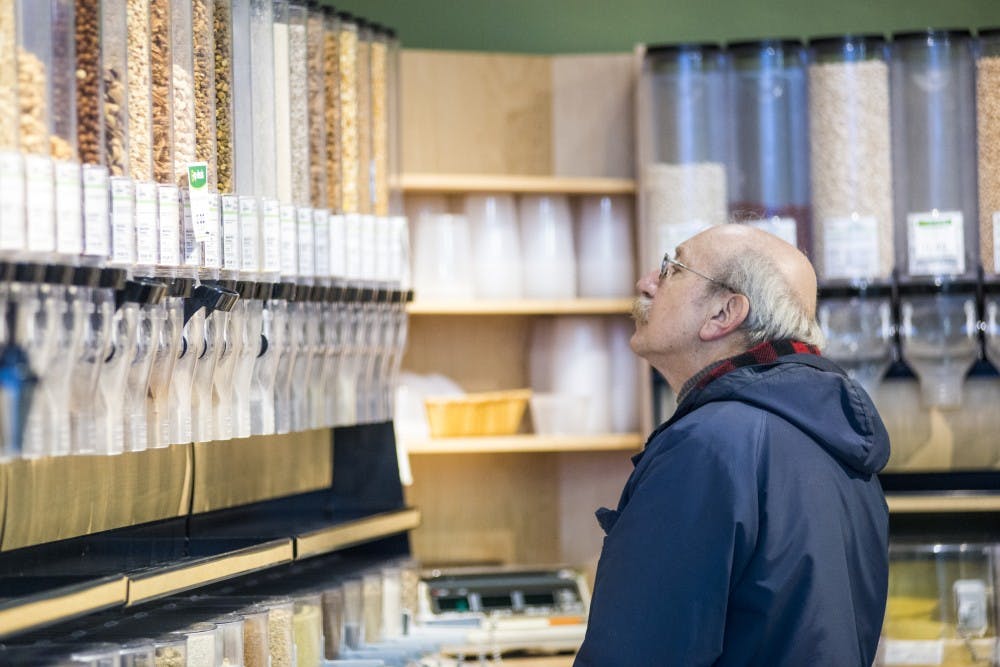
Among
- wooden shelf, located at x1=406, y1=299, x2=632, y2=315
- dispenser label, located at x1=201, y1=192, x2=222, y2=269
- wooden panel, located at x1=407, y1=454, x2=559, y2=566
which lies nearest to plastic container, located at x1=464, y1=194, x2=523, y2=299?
wooden shelf, located at x1=406, y1=299, x2=632, y2=315

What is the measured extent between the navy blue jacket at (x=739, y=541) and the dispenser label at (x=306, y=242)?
705 millimetres

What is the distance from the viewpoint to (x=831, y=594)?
2033 millimetres

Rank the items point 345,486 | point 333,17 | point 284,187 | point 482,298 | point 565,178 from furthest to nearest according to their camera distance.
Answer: point 565,178 → point 482,298 → point 345,486 → point 333,17 → point 284,187

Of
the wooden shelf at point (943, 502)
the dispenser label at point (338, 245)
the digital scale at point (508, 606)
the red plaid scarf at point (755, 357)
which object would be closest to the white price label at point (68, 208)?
the dispenser label at point (338, 245)

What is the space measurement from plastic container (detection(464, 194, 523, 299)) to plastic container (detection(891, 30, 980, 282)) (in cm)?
109

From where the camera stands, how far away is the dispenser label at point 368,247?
2607 millimetres

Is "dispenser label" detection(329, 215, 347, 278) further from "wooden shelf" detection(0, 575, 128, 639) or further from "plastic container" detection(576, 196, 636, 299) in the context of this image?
"plastic container" detection(576, 196, 636, 299)

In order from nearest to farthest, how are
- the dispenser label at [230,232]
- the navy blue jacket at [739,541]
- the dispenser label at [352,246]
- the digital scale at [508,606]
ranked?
the navy blue jacket at [739,541], the dispenser label at [230,232], the dispenser label at [352,246], the digital scale at [508,606]

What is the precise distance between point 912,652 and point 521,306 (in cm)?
138

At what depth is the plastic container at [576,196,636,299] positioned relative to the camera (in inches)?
154

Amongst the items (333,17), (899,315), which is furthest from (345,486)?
(899,315)

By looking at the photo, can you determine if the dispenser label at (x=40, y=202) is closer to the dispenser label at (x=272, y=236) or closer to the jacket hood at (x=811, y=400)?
the dispenser label at (x=272, y=236)

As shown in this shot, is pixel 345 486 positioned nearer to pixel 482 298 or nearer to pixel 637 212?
pixel 482 298

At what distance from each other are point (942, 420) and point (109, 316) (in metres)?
2.30
